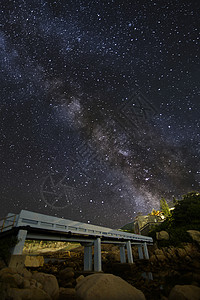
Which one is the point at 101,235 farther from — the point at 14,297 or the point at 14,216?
the point at 14,297

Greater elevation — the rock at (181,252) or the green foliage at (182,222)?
the green foliage at (182,222)

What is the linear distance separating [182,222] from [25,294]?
32.2m

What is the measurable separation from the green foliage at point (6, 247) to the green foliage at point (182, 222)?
24661 mm

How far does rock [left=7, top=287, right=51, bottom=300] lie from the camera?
13.9 ft

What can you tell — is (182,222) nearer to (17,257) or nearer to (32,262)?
(32,262)

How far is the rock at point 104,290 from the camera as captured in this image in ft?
16.6

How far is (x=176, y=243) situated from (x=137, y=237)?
24.7 feet

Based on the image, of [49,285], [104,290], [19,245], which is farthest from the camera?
[19,245]

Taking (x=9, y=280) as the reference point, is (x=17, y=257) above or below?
above

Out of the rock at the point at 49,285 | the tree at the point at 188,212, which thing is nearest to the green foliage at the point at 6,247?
the rock at the point at 49,285

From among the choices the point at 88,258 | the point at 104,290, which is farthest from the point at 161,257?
the point at 104,290

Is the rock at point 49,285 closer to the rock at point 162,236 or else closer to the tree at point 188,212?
the rock at point 162,236

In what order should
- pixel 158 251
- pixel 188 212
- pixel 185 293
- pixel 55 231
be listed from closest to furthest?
pixel 185 293, pixel 55 231, pixel 158 251, pixel 188 212

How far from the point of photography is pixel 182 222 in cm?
2875
